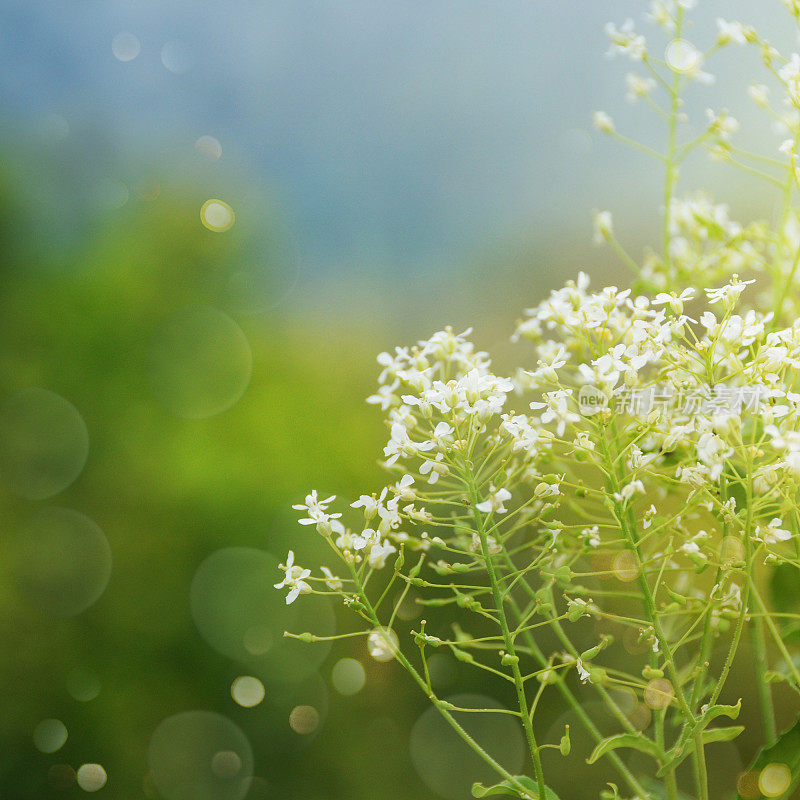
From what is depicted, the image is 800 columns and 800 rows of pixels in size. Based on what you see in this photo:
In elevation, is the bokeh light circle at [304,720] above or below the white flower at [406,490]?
below

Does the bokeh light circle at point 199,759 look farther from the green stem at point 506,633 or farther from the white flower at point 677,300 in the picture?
the white flower at point 677,300

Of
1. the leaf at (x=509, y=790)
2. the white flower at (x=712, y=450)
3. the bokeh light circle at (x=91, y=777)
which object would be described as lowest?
the bokeh light circle at (x=91, y=777)

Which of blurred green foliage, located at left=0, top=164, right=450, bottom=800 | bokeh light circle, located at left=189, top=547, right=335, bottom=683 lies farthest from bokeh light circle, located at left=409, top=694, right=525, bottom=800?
bokeh light circle, located at left=189, top=547, right=335, bottom=683

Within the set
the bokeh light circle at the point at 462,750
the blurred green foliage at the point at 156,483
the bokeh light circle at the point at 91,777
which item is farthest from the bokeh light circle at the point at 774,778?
the bokeh light circle at the point at 91,777

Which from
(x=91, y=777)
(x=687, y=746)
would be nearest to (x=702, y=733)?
(x=687, y=746)

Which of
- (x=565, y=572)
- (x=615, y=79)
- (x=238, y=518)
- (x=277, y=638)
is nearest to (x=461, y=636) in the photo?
(x=565, y=572)

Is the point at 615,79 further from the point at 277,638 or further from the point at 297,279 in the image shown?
the point at 277,638

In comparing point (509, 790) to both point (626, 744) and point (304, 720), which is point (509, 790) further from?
point (304, 720)
